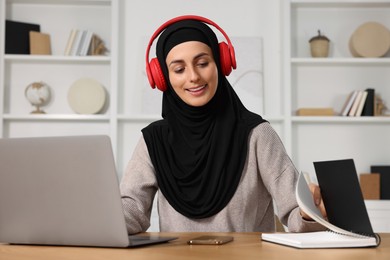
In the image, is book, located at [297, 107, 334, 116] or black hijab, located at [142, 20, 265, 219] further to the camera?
book, located at [297, 107, 334, 116]

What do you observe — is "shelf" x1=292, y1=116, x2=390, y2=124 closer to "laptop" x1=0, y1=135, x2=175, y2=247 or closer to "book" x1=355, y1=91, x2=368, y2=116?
"book" x1=355, y1=91, x2=368, y2=116

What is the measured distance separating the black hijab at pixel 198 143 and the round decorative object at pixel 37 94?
226 centimetres

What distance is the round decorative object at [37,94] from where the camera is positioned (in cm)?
404

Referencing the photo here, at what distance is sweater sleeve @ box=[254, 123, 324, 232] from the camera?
1.69 metres

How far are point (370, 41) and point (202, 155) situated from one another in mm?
2662

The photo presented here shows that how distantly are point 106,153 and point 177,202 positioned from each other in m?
0.72

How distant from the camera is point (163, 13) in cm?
417

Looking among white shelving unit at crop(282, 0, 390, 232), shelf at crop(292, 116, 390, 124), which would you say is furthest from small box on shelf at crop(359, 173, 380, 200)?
shelf at crop(292, 116, 390, 124)

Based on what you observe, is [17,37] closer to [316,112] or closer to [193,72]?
[316,112]

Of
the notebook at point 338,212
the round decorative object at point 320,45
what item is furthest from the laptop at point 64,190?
the round decorative object at point 320,45

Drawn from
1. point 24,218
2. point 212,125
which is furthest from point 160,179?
point 24,218

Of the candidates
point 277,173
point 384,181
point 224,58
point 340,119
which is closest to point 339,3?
point 340,119

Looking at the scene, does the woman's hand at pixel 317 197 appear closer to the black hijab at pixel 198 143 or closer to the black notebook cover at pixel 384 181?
the black hijab at pixel 198 143

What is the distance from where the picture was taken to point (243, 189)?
184 cm
